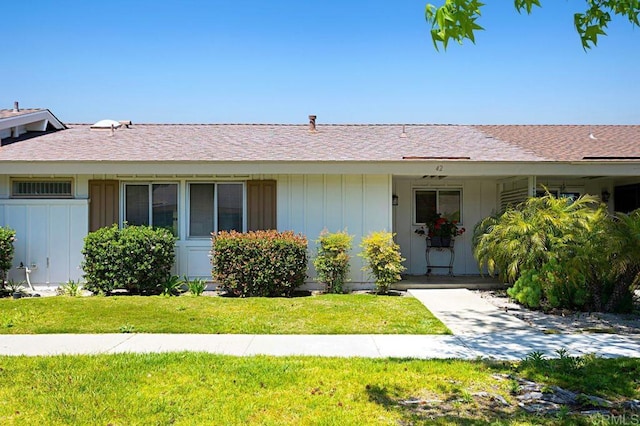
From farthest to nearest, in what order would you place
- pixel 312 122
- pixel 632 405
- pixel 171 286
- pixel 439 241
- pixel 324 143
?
pixel 312 122 < pixel 439 241 < pixel 324 143 < pixel 171 286 < pixel 632 405

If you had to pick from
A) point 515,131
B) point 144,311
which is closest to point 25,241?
point 144,311

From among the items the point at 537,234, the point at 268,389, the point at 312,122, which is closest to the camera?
the point at 268,389

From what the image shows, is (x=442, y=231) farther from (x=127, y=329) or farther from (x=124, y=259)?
(x=127, y=329)

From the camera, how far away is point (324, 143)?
12422 mm

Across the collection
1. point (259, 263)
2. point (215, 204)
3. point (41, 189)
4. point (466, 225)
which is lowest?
point (259, 263)

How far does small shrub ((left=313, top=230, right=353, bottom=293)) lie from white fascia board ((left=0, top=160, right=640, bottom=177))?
4.71ft

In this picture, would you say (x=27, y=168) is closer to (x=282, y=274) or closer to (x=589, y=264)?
(x=282, y=274)

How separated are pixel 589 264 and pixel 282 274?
5.47 m

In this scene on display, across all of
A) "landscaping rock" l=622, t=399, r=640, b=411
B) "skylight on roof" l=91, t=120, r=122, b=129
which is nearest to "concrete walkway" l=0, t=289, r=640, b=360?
"landscaping rock" l=622, t=399, r=640, b=411

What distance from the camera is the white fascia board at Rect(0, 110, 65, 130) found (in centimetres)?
1225

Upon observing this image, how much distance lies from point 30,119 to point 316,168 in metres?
8.30

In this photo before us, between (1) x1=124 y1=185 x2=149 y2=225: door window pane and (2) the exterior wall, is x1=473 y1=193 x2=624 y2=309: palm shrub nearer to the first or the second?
(2) the exterior wall

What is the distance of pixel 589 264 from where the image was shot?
26.6ft

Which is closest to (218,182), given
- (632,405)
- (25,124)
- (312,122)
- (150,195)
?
(150,195)
